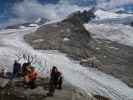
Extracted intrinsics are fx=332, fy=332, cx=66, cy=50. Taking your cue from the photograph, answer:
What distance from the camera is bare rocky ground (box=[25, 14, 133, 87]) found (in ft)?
161

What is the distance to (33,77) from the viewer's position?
18.0 metres

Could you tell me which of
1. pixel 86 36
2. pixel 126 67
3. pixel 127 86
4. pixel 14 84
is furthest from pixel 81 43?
pixel 14 84

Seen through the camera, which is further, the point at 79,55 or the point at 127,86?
the point at 79,55

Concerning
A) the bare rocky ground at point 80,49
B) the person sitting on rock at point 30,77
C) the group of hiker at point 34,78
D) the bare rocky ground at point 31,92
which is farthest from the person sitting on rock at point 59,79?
the bare rocky ground at point 80,49

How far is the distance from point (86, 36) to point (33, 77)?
56.0 m

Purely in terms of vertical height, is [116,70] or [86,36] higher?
[86,36]

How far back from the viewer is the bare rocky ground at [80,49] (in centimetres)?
4916

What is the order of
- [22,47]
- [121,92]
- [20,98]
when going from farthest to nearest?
[22,47]
[121,92]
[20,98]

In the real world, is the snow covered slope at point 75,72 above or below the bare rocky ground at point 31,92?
below

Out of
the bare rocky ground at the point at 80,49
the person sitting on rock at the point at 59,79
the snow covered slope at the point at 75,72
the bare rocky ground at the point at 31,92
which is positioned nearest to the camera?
the bare rocky ground at the point at 31,92

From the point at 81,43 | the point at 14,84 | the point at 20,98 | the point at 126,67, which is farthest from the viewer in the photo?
the point at 81,43

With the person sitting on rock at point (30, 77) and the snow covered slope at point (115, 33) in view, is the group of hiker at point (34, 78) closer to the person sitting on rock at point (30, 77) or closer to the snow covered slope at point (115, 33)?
the person sitting on rock at point (30, 77)

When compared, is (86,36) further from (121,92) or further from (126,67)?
(121,92)

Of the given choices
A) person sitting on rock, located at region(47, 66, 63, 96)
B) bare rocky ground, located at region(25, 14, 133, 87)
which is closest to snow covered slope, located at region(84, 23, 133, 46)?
bare rocky ground, located at region(25, 14, 133, 87)
